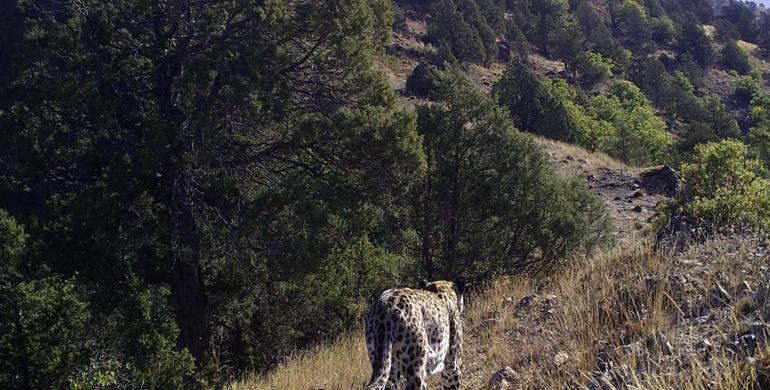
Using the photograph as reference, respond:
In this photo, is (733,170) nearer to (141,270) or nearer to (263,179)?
(263,179)

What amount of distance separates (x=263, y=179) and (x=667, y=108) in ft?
210

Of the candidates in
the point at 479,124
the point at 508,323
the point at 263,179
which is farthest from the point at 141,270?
the point at 479,124

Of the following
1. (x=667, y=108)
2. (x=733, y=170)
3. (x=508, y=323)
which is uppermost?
(x=733, y=170)

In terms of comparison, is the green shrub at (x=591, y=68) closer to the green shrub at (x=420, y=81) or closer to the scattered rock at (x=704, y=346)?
the green shrub at (x=420, y=81)

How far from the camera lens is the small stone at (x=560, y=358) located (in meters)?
4.89

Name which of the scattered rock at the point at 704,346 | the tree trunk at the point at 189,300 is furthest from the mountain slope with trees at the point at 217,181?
the scattered rock at the point at 704,346

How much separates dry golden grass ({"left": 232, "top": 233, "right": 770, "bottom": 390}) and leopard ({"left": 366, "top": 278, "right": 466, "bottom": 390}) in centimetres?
48

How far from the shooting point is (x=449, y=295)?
19.7ft

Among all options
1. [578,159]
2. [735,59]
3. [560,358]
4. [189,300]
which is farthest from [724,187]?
[735,59]

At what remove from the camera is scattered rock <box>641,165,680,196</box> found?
28.2 metres

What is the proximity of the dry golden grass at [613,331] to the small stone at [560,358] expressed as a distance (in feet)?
0.06

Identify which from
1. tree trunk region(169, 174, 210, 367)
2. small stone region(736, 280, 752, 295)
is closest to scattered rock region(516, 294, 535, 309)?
small stone region(736, 280, 752, 295)

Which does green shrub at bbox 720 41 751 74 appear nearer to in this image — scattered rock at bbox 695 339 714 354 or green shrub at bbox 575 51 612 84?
green shrub at bbox 575 51 612 84

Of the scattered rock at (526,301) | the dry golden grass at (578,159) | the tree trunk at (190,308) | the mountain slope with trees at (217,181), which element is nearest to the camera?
the scattered rock at (526,301)
